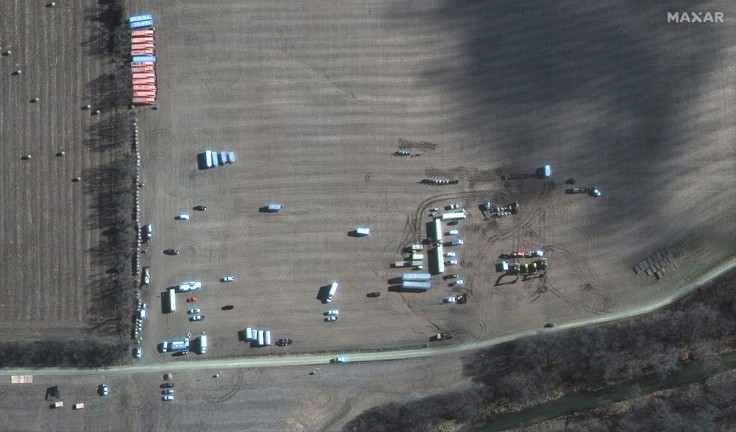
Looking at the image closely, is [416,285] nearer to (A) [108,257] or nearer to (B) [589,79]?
(B) [589,79]

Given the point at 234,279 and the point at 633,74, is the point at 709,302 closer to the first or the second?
the point at 633,74

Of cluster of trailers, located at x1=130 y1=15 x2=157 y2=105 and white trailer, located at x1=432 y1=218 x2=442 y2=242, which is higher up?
cluster of trailers, located at x1=130 y1=15 x2=157 y2=105

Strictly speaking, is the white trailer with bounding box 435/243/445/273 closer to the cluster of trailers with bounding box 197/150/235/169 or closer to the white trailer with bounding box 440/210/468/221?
the white trailer with bounding box 440/210/468/221

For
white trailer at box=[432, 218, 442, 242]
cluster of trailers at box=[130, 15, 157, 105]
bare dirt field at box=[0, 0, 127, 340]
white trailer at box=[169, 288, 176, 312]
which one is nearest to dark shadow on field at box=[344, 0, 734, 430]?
white trailer at box=[432, 218, 442, 242]

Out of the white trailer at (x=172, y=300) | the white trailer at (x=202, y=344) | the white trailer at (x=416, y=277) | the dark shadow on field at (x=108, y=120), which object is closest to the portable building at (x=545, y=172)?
the white trailer at (x=416, y=277)

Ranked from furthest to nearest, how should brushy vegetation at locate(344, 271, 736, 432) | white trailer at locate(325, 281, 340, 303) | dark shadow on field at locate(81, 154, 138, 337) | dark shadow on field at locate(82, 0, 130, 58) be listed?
dark shadow on field at locate(82, 0, 130, 58) < dark shadow on field at locate(81, 154, 138, 337) < white trailer at locate(325, 281, 340, 303) < brushy vegetation at locate(344, 271, 736, 432)

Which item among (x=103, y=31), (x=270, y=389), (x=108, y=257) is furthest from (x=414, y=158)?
(x=103, y=31)

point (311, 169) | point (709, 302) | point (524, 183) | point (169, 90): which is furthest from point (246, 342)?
point (709, 302)
